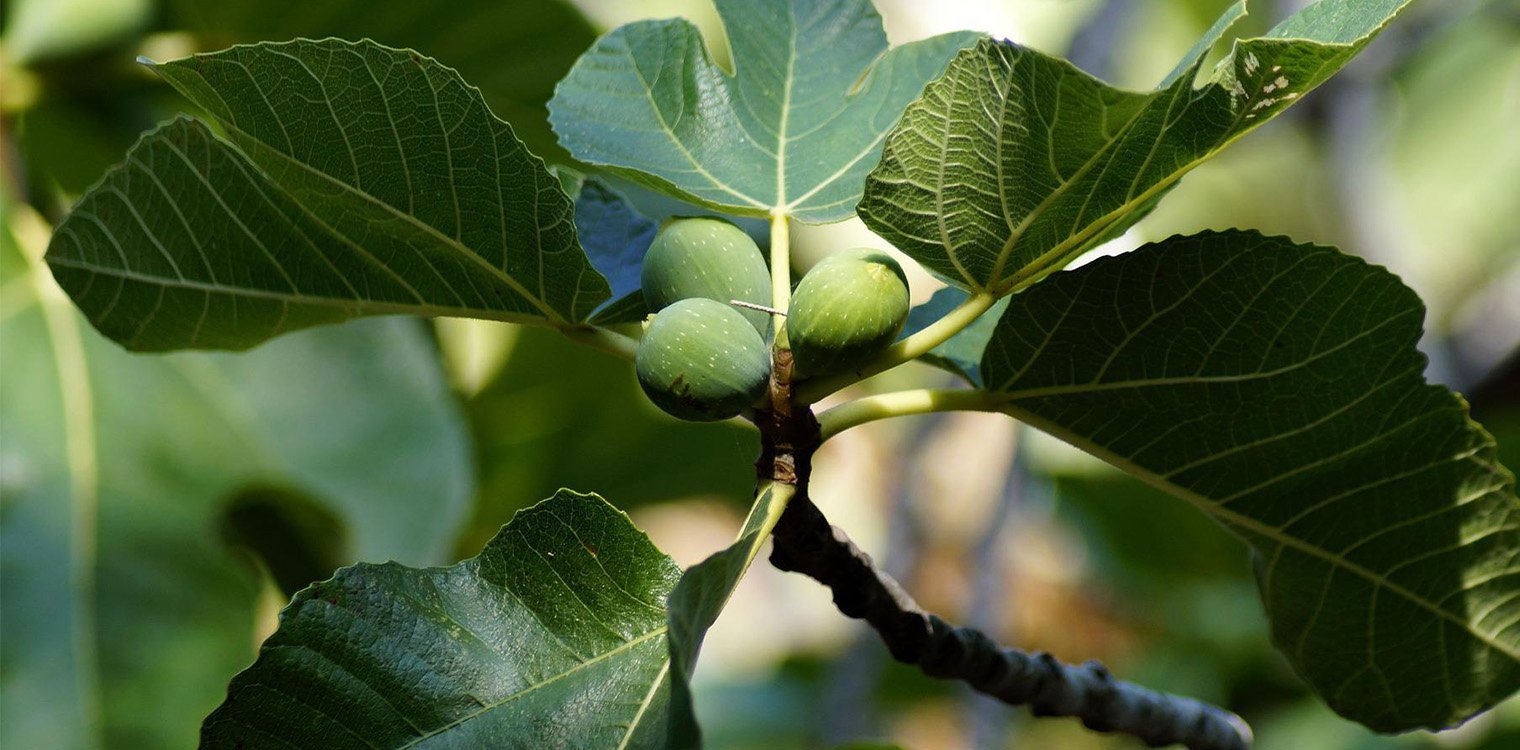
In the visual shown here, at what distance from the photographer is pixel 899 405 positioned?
2.25ft

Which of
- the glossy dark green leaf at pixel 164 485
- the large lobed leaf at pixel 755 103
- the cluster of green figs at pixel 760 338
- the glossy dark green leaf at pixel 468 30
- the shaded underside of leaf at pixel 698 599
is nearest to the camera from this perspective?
the shaded underside of leaf at pixel 698 599

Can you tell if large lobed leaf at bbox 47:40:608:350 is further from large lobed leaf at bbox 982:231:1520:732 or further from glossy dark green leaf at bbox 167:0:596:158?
glossy dark green leaf at bbox 167:0:596:158

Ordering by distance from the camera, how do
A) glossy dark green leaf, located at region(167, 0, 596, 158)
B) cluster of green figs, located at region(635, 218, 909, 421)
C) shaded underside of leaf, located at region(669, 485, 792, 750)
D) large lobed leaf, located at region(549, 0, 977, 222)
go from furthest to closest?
glossy dark green leaf, located at region(167, 0, 596, 158), large lobed leaf, located at region(549, 0, 977, 222), cluster of green figs, located at region(635, 218, 909, 421), shaded underside of leaf, located at region(669, 485, 792, 750)

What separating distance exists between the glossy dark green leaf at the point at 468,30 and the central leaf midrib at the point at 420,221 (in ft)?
2.53

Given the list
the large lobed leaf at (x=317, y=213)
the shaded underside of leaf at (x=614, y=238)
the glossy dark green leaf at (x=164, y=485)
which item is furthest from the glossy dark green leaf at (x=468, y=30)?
the large lobed leaf at (x=317, y=213)

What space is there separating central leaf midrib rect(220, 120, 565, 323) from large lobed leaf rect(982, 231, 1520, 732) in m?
0.25

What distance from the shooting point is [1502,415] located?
2219 mm

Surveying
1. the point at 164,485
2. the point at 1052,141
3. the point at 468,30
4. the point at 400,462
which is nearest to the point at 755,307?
the point at 1052,141

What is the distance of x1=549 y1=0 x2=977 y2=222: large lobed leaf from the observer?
0.77 m

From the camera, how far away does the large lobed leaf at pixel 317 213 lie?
634mm

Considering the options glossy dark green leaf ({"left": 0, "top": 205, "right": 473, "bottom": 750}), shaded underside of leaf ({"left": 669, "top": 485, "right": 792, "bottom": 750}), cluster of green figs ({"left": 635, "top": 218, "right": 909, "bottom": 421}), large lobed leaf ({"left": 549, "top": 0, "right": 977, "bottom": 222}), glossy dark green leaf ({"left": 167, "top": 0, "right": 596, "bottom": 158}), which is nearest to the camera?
shaded underside of leaf ({"left": 669, "top": 485, "right": 792, "bottom": 750})

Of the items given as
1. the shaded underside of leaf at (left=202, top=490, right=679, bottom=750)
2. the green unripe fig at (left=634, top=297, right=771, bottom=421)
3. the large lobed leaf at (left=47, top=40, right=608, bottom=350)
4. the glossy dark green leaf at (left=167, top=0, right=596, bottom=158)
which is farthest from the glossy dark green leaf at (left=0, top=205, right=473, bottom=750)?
the green unripe fig at (left=634, top=297, right=771, bottom=421)

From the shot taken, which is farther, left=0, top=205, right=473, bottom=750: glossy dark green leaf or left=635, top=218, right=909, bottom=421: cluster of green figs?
left=0, top=205, right=473, bottom=750: glossy dark green leaf

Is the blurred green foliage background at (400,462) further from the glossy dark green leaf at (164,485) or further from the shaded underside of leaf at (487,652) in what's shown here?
the shaded underside of leaf at (487,652)
